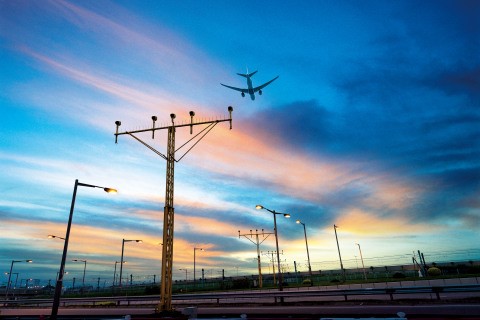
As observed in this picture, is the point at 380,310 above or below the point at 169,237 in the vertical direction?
below

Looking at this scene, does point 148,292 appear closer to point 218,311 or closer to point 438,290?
point 218,311

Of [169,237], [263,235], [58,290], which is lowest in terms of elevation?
[58,290]

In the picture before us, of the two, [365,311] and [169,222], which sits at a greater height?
[169,222]

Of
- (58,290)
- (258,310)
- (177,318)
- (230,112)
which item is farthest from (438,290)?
(58,290)

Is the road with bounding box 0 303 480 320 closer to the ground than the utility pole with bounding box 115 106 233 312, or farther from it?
closer to the ground

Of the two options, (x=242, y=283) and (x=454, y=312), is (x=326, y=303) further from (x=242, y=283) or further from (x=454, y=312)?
(x=242, y=283)

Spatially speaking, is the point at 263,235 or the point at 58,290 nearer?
the point at 58,290

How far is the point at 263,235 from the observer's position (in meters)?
70.9

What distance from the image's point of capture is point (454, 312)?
1700 cm

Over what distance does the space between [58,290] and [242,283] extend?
56.7 metres

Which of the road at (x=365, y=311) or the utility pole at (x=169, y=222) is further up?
the utility pole at (x=169, y=222)

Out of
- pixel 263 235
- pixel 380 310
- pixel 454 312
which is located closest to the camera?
pixel 454 312

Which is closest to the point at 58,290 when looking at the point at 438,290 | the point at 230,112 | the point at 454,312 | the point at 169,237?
the point at 169,237

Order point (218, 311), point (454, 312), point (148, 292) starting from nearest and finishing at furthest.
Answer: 1. point (454, 312)
2. point (218, 311)
3. point (148, 292)
